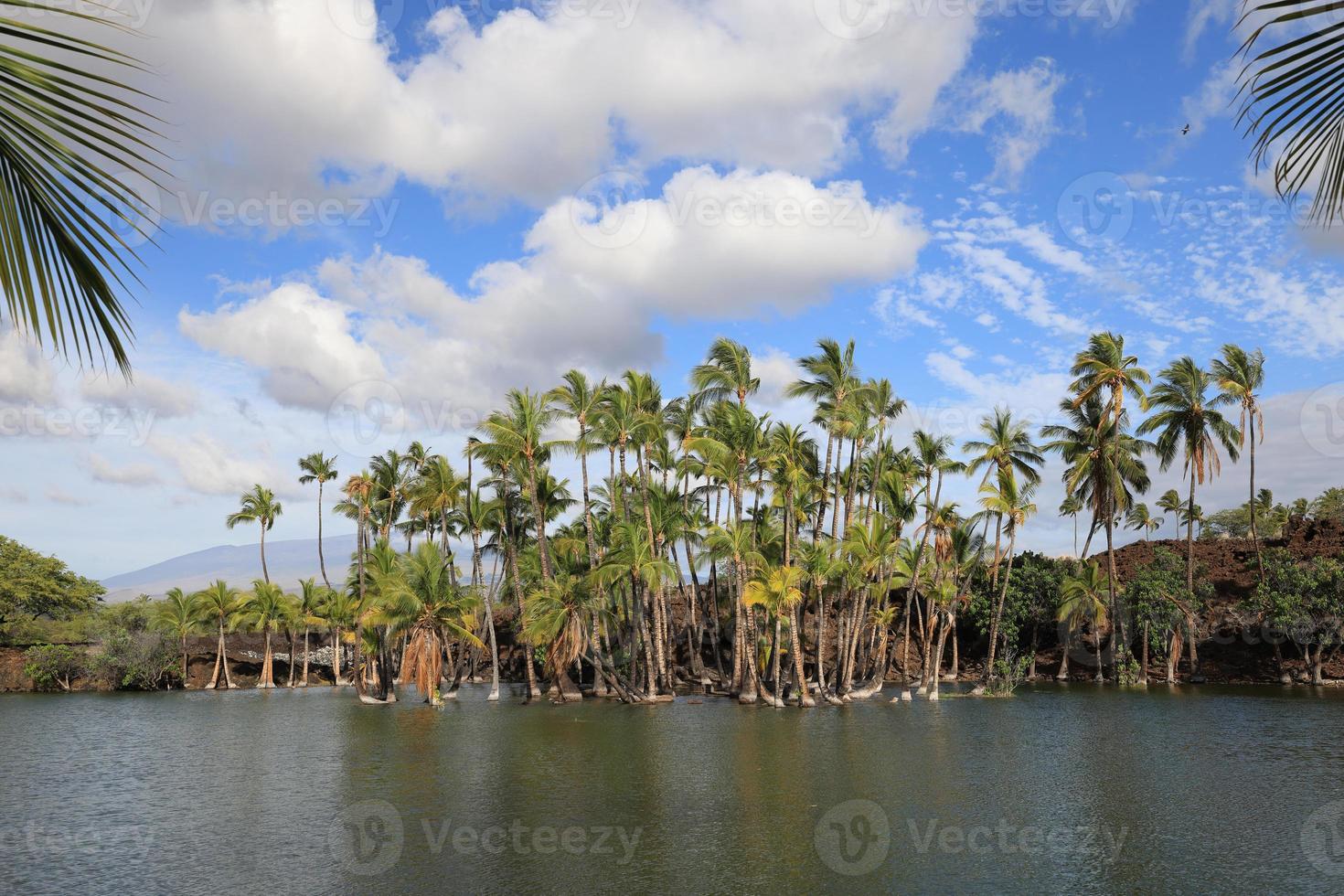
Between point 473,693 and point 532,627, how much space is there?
56.7 ft

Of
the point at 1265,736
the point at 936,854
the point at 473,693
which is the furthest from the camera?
the point at 473,693

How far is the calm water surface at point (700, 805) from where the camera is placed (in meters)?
17.7

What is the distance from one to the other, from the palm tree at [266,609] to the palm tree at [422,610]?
25.0 meters

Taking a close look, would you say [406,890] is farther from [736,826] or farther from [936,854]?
[936,854]

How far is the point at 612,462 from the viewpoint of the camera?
5472cm

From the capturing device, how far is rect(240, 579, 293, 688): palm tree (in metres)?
70.0

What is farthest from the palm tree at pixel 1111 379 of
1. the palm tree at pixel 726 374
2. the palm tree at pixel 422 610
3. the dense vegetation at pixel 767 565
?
the palm tree at pixel 422 610

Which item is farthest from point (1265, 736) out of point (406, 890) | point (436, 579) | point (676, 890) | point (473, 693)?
point (473, 693)

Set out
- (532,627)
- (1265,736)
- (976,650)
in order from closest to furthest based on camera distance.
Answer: (1265,736)
(532,627)
(976,650)
